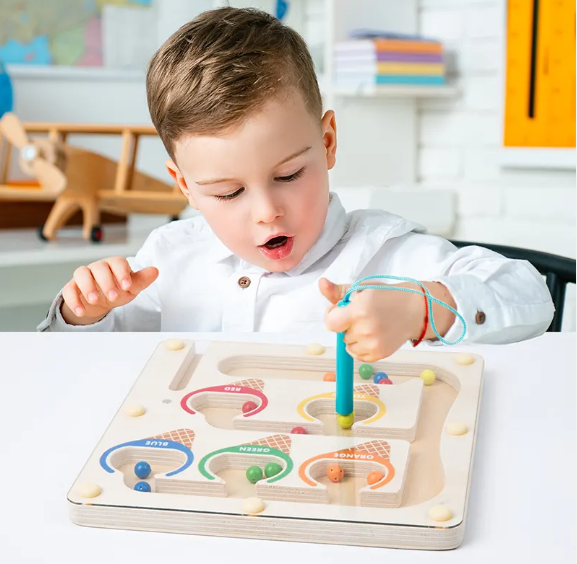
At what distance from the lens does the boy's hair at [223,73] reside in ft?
2.53

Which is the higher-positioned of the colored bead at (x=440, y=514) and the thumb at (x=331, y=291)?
the thumb at (x=331, y=291)

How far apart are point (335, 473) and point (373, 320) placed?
12 cm

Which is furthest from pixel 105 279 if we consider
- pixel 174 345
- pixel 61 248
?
pixel 61 248

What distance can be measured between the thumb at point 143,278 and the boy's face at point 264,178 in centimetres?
10

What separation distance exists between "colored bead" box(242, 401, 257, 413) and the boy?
0.35 feet

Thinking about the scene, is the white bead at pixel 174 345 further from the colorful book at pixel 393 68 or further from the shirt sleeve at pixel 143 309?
the colorful book at pixel 393 68

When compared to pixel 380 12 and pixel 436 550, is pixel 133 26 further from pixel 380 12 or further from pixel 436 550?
pixel 436 550

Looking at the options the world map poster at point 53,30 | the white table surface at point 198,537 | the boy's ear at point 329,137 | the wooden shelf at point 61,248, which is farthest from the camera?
the world map poster at point 53,30

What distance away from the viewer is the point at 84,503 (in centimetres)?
42

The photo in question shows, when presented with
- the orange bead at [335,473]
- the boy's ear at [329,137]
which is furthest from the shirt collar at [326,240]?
the orange bead at [335,473]

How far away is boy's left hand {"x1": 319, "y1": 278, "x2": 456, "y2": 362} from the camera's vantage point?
0.54 metres

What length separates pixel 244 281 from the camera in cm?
100

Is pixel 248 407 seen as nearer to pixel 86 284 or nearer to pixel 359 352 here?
pixel 359 352

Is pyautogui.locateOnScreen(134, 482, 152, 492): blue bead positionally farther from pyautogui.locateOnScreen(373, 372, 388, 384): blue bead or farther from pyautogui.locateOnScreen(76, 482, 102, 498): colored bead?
pyautogui.locateOnScreen(373, 372, 388, 384): blue bead
